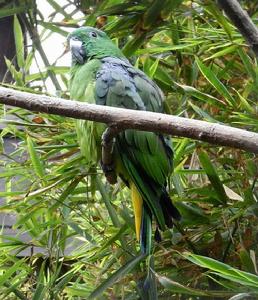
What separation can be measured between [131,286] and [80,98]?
0.38 meters

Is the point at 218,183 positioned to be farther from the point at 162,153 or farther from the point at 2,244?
the point at 2,244

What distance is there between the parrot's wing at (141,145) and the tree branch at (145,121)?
33cm

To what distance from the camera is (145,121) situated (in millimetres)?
708

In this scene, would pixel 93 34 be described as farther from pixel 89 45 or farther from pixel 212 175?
pixel 212 175

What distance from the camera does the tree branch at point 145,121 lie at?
0.69 metres

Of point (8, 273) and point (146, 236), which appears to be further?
point (8, 273)

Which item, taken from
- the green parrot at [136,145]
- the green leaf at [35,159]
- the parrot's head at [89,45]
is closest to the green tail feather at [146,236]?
the green parrot at [136,145]

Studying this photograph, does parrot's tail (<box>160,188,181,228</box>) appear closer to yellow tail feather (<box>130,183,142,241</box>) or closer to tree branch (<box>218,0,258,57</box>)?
yellow tail feather (<box>130,183,142,241</box>)

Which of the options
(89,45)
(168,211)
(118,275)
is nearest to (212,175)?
(168,211)

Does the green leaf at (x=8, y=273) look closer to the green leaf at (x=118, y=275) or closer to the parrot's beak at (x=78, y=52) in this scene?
the green leaf at (x=118, y=275)

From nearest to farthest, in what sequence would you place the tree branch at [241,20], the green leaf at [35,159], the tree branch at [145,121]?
the tree branch at [145,121]
the tree branch at [241,20]
the green leaf at [35,159]

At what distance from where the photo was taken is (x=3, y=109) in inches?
A: 49.7

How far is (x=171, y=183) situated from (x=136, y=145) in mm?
218

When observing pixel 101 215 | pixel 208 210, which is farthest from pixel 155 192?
pixel 101 215
